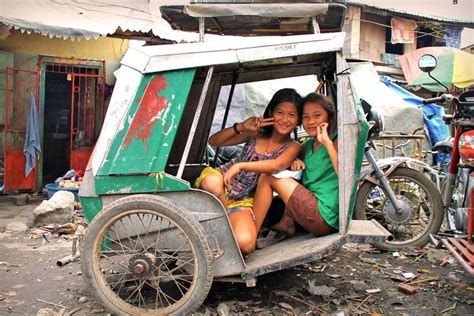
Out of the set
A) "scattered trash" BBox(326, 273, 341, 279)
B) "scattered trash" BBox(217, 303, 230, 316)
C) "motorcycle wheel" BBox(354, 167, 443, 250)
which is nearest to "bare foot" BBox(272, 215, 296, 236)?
"scattered trash" BBox(326, 273, 341, 279)

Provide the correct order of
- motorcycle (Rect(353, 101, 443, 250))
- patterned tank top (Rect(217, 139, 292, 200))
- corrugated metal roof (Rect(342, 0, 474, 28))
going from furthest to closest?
corrugated metal roof (Rect(342, 0, 474, 28)), motorcycle (Rect(353, 101, 443, 250)), patterned tank top (Rect(217, 139, 292, 200))

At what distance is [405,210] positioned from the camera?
4.73 metres

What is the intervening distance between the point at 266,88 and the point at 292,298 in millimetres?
6784

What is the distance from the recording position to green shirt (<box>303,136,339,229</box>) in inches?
124

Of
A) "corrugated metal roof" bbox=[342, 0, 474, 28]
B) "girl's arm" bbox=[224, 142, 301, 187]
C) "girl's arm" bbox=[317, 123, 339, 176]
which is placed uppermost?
"corrugated metal roof" bbox=[342, 0, 474, 28]

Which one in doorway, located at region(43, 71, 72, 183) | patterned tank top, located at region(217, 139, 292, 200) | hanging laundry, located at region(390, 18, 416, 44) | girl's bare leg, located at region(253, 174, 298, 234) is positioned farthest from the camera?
hanging laundry, located at region(390, 18, 416, 44)

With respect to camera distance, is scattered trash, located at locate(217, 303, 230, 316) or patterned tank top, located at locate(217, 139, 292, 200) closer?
scattered trash, located at locate(217, 303, 230, 316)

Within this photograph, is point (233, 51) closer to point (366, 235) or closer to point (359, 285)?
point (366, 235)

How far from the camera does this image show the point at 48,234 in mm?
5504

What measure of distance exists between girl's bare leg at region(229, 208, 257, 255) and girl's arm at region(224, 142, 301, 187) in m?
0.28

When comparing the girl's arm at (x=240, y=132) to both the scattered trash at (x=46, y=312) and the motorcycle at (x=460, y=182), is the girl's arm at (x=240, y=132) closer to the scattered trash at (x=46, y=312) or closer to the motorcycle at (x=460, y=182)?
the motorcycle at (x=460, y=182)

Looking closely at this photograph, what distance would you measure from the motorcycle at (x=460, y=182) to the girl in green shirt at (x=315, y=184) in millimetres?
1040

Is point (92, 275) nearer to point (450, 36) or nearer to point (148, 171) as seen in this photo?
point (148, 171)

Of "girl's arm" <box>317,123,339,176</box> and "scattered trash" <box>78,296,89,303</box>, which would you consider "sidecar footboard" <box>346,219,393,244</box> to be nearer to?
"girl's arm" <box>317,123,339,176</box>
